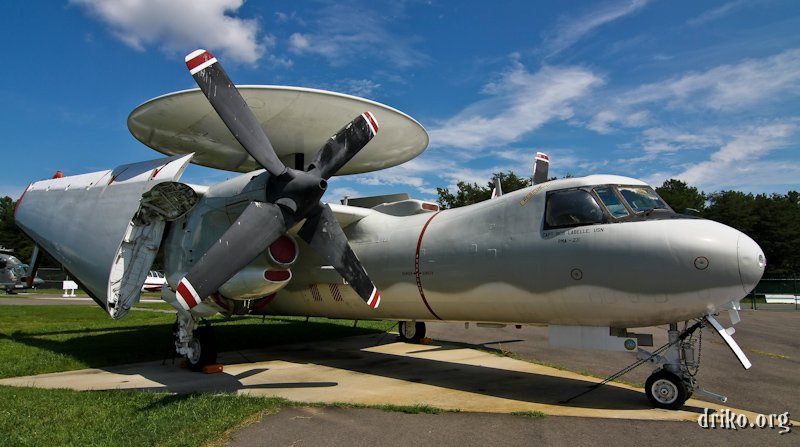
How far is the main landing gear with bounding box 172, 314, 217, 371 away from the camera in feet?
36.4

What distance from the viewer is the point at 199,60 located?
8742 millimetres

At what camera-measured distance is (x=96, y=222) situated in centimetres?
1184

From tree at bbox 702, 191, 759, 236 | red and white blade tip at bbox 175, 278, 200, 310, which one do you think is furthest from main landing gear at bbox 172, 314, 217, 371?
Result: tree at bbox 702, 191, 759, 236

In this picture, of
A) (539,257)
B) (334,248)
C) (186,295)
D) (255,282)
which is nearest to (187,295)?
(186,295)

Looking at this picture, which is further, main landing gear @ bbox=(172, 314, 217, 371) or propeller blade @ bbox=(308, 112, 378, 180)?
main landing gear @ bbox=(172, 314, 217, 371)

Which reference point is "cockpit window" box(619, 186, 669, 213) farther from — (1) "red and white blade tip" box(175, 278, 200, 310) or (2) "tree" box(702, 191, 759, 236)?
(2) "tree" box(702, 191, 759, 236)

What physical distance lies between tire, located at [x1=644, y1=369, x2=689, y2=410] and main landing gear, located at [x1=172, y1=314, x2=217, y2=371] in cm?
853

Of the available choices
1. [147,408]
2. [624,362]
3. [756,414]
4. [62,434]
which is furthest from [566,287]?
[62,434]

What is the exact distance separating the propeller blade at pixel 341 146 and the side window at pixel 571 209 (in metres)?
3.61

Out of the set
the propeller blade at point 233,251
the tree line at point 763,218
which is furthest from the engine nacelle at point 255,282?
the tree line at point 763,218

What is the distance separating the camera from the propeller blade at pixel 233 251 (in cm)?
812

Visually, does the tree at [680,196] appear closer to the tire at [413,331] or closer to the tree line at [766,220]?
the tree line at [766,220]

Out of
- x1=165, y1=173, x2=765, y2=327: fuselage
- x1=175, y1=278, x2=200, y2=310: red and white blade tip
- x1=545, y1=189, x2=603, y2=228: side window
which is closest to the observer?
x1=165, y1=173, x2=765, y2=327: fuselage

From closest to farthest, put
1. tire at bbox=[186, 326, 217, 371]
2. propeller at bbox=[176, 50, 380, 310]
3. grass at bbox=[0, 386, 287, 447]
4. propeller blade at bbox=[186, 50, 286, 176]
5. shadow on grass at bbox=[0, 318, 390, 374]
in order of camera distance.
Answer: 1. grass at bbox=[0, 386, 287, 447]
2. propeller at bbox=[176, 50, 380, 310]
3. propeller blade at bbox=[186, 50, 286, 176]
4. tire at bbox=[186, 326, 217, 371]
5. shadow on grass at bbox=[0, 318, 390, 374]
